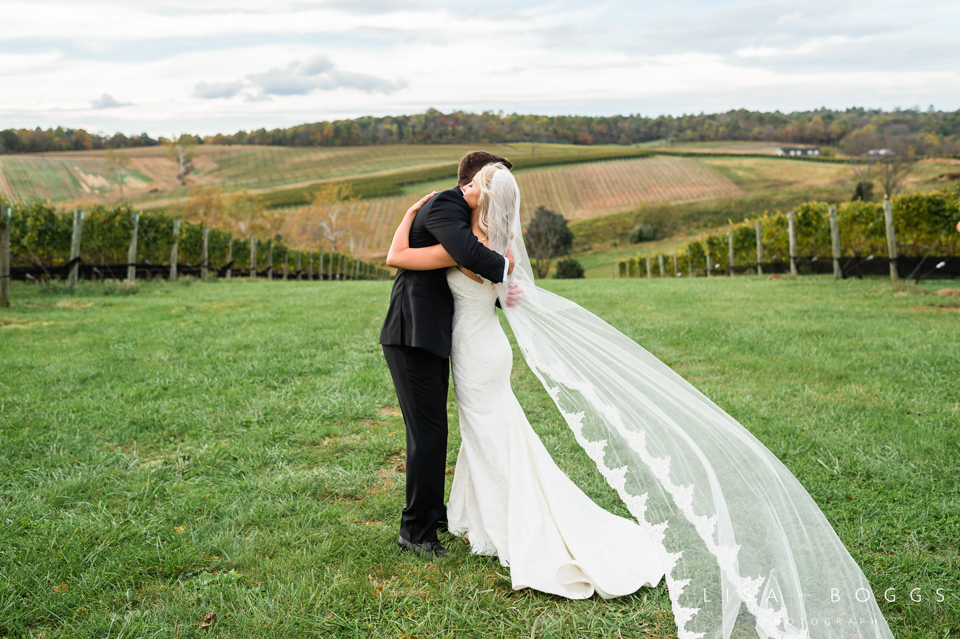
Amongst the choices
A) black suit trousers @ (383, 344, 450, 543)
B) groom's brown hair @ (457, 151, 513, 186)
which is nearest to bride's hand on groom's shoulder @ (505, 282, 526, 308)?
black suit trousers @ (383, 344, 450, 543)

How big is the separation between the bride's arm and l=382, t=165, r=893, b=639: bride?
0.4 inches

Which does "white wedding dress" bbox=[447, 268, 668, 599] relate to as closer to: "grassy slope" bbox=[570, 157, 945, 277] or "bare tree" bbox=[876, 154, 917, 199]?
"grassy slope" bbox=[570, 157, 945, 277]

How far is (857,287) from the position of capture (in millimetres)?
13766

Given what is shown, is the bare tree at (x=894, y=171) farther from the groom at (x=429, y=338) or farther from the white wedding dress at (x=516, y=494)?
the groom at (x=429, y=338)

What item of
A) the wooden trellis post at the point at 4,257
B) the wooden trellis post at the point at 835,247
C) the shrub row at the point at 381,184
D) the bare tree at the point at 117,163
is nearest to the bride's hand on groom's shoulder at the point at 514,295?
the wooden trellis post at the point at 4,257

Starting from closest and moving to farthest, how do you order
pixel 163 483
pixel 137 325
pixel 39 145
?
pixel 163 483
pixel 137 325
pixel 39 145

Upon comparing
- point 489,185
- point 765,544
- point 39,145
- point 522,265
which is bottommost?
point 765,544

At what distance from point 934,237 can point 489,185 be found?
60.3 ft

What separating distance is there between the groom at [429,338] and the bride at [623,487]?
0.31 feet

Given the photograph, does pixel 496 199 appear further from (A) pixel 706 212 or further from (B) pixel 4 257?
(A) pixel 706 212

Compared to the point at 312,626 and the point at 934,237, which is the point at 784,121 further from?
the point at 312,626

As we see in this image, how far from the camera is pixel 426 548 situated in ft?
10.9

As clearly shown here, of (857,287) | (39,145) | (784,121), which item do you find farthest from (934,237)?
(784,121)

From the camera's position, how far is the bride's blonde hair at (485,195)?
3031 mm
